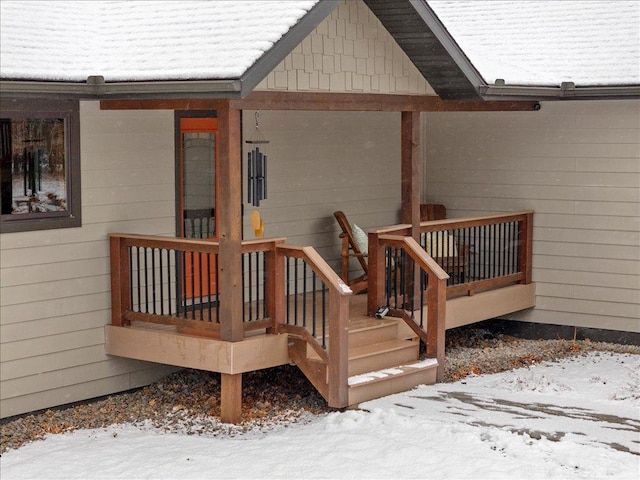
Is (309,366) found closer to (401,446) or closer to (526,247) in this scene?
(401,446)

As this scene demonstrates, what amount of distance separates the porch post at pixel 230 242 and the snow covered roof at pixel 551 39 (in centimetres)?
381

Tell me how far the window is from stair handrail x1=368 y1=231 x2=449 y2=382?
11.1ft

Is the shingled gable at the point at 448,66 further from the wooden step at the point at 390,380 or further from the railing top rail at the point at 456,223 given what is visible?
the wooden step at the point at 390,380

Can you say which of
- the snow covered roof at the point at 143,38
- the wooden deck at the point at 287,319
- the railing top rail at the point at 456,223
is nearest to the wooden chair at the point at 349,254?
the railing top rail at the point at 456,223

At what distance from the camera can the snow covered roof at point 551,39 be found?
48.7 ft

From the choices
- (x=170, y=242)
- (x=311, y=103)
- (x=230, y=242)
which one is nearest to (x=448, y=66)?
(x=311, y=103)

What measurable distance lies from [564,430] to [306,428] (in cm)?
240

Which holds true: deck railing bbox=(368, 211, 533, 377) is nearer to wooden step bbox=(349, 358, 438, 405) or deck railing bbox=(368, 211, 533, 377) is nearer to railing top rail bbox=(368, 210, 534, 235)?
railing top rail bbox=(368, 210, 534, 235)

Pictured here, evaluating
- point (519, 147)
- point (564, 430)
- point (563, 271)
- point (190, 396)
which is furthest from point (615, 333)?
point (190, 396)

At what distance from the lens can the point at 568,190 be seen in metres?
15.4

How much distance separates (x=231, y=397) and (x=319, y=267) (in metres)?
1.54

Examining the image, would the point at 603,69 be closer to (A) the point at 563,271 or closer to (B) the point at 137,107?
(A) the point at 563,271

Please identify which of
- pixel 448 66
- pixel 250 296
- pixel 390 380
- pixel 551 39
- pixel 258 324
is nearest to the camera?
pixel 258 324

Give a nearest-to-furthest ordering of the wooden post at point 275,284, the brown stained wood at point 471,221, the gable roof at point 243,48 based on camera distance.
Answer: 1. the gable roof at point 243,48
2. the wooden post at point 275,284
3. the brown stained wood at point 471,221
